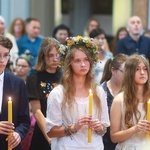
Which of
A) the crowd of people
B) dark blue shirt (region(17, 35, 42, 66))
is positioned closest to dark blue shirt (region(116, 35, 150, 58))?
dark blue shirt (region(17, 35, 42, 66))

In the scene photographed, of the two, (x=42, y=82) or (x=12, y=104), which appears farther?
(x=42, y=82)

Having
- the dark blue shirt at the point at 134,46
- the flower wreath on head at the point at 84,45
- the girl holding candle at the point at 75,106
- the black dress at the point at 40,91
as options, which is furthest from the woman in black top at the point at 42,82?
the dark blue shirt at the point at 134,46

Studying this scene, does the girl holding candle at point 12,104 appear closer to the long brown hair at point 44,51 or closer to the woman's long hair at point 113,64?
the long brown hair at point 44,51

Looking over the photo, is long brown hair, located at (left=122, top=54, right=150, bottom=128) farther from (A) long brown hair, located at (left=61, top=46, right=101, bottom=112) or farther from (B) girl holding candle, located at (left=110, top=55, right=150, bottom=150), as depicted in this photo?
(A) long brown hair, located at (left=61, top=46, right=101, bottom=112)

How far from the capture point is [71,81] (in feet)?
17.4

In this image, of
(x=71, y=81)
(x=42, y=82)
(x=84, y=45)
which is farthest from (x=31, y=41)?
(x=71, y=81)

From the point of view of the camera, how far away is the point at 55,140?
5.32 metres

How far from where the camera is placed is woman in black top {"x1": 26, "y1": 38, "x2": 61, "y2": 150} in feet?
20.2

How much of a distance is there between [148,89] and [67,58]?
2.68 feet

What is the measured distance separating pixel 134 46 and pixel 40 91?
11.6 ft

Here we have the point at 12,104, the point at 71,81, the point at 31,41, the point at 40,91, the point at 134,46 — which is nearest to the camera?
the point at 12,104

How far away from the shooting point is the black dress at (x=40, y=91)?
242 inches

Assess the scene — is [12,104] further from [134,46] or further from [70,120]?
[134,46]

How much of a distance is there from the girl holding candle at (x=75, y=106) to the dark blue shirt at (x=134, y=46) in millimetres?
4022
